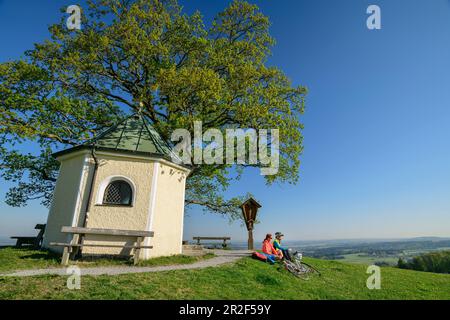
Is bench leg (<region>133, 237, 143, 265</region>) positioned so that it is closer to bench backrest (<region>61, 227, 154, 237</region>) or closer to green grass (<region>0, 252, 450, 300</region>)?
bench backrest (<region>61, 227, 154, 237</region>)

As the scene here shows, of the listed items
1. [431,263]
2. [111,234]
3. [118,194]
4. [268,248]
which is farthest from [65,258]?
[431,263]

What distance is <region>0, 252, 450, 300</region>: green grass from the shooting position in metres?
Result: 6.22

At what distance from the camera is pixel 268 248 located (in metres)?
13.1

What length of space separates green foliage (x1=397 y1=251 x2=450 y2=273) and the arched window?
4159cm

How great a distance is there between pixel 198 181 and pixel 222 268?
38.5 feet

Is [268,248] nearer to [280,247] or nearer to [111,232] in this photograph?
[280,247]

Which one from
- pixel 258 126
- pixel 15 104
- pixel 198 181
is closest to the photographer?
pixel 15 104

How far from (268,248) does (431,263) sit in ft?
143

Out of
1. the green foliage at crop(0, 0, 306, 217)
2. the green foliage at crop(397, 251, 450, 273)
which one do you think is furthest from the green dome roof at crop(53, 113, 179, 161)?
the green foliage at crop(397, 251, 450, 273)

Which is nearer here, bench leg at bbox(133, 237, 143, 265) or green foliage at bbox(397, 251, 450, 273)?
bench leg at bbox(133, 237, 143, 265)
